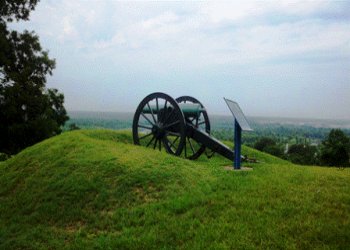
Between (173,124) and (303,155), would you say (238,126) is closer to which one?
(173,124)

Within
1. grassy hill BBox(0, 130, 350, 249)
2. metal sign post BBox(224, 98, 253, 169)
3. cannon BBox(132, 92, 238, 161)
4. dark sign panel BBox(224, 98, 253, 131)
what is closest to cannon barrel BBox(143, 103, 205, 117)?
cannon BBox(132, 92, 238, 161)

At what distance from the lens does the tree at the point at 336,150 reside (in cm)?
3059

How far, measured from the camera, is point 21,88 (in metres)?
21.0

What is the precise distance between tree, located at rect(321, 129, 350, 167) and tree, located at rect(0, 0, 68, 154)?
23.1 meters

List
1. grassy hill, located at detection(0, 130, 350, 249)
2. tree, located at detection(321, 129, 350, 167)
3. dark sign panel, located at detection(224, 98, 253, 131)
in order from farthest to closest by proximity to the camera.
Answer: tree, located at detection(321, 129, 350, 167) < dark sign panel, located at detection(224, 98, 253, 131) < grassy hill, located at detection(0, 130, 350, 249)

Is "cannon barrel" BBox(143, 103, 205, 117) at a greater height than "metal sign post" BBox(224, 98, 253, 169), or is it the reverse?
"cannon barrel" BBox(143, 103, 205, 117)

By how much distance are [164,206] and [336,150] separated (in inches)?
1059

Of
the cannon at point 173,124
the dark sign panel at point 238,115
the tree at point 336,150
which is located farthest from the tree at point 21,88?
the tree at point 336,150

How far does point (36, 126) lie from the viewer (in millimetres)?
21453

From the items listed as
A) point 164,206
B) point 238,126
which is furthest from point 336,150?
point 164,206

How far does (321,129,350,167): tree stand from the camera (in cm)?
3059

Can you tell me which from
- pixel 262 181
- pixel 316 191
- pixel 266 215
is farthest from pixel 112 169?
pixel 316 191

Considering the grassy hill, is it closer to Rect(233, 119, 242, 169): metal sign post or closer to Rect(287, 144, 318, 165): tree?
Rect(233, 119, 242, 169): metal sign post

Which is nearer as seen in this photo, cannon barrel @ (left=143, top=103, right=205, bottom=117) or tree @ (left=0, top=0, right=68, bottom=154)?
cannon barrel @ (left=143, top=103, right=205, bottom=117)
